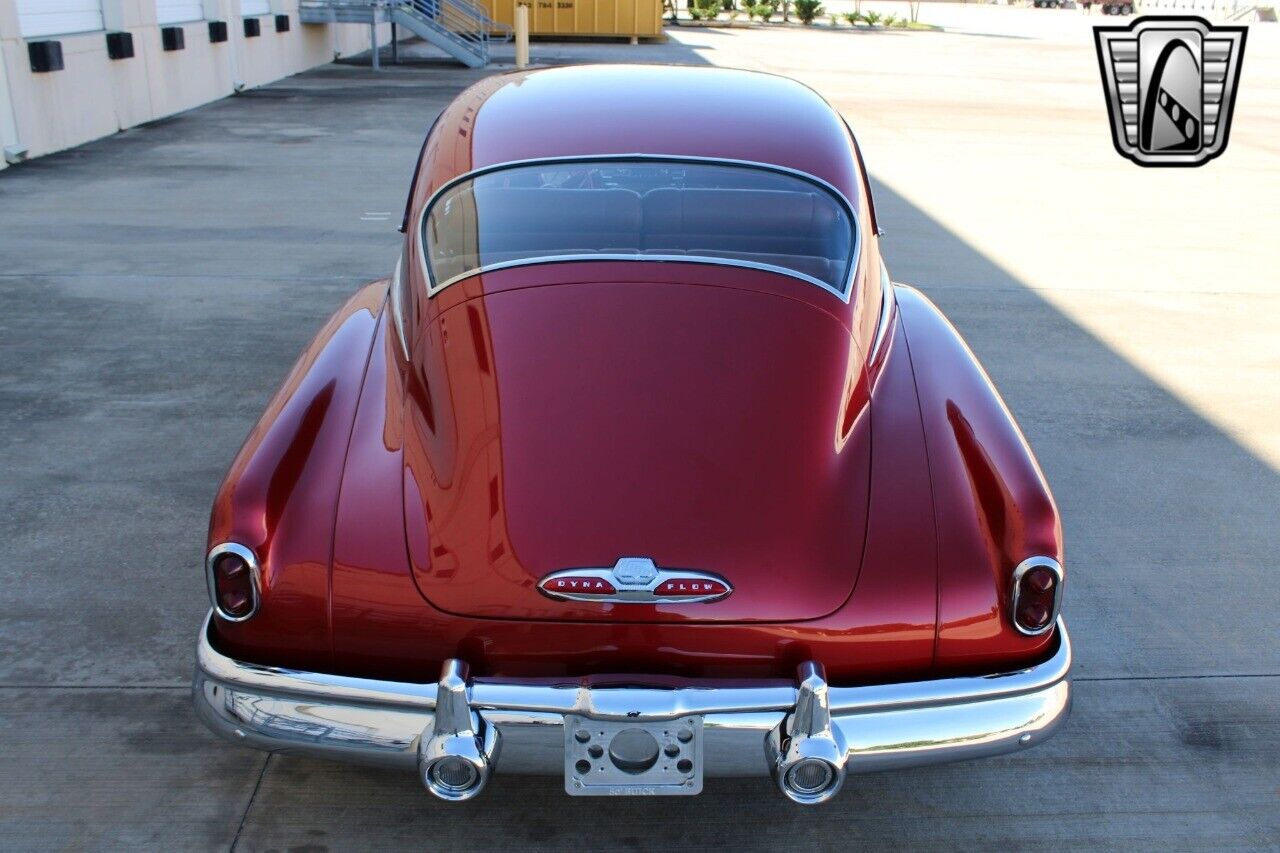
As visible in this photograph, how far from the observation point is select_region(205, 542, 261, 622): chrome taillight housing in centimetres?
248

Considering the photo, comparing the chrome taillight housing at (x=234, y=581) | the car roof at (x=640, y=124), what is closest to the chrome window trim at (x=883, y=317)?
the car roof at (x=640, y=124)

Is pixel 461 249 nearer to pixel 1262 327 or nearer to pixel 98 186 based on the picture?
pixel 1262 327

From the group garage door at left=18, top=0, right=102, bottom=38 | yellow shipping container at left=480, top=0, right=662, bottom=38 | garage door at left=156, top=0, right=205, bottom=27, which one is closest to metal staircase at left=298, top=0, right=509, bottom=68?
garage door at left=156, top=0, right=205, bottom=27

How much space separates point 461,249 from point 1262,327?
565 cm

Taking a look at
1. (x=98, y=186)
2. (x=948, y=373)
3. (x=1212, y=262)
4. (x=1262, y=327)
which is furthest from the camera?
(x=98, y=186)

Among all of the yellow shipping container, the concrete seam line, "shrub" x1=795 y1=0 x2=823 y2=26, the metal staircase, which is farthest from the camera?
"shrub" x1=795 y1=0 x2=823 y2=26

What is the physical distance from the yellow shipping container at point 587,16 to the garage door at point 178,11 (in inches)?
631

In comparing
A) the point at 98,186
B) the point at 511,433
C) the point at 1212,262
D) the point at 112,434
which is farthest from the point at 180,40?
the point at 511,433

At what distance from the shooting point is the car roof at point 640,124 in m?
3.48

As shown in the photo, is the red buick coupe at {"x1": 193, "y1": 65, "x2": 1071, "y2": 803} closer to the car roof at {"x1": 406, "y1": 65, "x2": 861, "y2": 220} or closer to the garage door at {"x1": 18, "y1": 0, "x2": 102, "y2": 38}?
the car roof at {"x1": 406, "y1": 65, "x2": 861, "y2": 220}

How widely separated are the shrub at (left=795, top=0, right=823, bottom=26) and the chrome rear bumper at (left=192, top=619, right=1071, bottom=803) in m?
43.6

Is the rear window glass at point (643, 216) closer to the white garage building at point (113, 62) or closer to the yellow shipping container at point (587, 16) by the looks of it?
the white garage building at point (113, 62)

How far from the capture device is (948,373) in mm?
3227

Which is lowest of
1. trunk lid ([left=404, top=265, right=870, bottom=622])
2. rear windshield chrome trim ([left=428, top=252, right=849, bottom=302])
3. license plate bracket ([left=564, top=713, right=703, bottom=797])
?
license plate bracket ([left=564, top=713, right=703, bottom=797])
